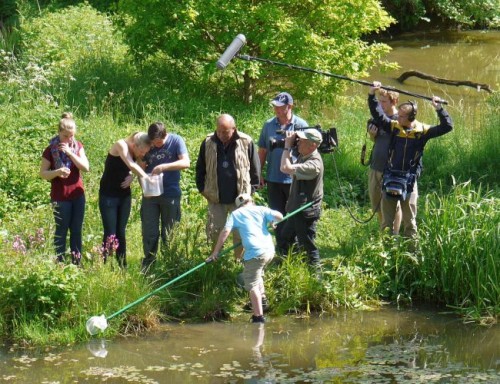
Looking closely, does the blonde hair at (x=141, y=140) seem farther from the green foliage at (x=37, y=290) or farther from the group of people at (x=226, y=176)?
the green foliage at (x=37, y=290)

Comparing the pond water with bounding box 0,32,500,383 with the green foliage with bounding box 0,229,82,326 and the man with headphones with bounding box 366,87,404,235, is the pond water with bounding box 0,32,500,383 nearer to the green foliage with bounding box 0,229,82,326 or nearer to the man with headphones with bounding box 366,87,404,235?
the green foliage with bounding box 0,229,82,326

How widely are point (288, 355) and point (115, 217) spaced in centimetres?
236

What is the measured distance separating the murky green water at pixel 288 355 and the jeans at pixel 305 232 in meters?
0.67

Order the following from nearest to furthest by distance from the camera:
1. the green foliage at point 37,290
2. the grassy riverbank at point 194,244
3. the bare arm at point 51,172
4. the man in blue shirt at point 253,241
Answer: the green foliage at point 37,290
the grassy riverbank at point 194,244
the man in blue shirt at point 253,241
the bare arm at point 51,172

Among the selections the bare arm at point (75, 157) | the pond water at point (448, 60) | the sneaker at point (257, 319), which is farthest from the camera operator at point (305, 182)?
the pond water at point (448, 60)

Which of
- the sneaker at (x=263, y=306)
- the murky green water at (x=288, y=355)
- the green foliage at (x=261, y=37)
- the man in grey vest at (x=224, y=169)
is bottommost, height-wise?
the murky green water at (x=288, y=355)

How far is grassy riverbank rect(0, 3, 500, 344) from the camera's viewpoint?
8906 millimetres

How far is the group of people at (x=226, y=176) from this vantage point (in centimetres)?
957

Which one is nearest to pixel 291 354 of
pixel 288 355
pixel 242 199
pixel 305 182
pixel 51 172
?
pixel 288 355

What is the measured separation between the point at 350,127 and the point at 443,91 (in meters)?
5.41

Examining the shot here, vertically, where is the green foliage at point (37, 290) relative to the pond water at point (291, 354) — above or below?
above

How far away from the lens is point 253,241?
29.8 ft

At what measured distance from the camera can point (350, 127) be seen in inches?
555

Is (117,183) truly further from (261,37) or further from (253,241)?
(261,37)
